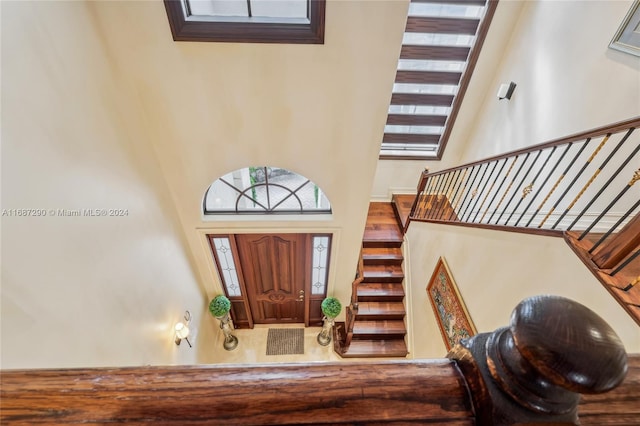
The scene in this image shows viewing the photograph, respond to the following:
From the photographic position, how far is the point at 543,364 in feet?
1.04

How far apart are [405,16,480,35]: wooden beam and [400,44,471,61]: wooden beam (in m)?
0.17

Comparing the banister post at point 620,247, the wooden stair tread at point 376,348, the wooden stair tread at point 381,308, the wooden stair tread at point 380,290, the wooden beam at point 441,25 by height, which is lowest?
the banister post at point 620,247

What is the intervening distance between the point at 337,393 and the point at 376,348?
3.82 metres

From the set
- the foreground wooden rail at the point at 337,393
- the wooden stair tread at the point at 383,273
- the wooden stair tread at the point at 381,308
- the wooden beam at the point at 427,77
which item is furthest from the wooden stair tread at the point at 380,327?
the foreground wooden rail at the point at 337,393

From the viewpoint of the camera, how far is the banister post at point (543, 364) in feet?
1.01

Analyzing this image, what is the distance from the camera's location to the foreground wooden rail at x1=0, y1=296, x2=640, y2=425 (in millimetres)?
357

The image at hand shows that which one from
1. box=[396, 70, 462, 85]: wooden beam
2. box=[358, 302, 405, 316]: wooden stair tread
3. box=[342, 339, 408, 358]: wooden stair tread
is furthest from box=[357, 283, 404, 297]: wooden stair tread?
box=[396, 70, 462, 85]: wooden beam

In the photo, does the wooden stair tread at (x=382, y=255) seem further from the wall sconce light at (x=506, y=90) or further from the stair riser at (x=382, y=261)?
the wall sconce light at (x=506, y=90)

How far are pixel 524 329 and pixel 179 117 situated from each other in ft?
7.41

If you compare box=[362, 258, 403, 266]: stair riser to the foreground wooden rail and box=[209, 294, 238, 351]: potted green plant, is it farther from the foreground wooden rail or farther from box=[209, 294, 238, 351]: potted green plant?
the foreground wooden rail

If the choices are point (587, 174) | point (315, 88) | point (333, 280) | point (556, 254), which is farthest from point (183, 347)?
point (587, 174)

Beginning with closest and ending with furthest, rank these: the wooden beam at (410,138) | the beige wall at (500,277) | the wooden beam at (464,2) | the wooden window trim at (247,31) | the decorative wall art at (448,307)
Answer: the beige wall at (500,277), the wooden window trim at (247,31), the decorative wall art at (448,307), the wooden beam at (464,2), the wooden beam at (410,138)

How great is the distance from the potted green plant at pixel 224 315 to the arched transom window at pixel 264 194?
4.14 feet

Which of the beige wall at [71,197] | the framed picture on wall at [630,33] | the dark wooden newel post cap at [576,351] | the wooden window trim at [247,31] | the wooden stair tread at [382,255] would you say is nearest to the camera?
the dark wooden newel post cap at [576,351]
